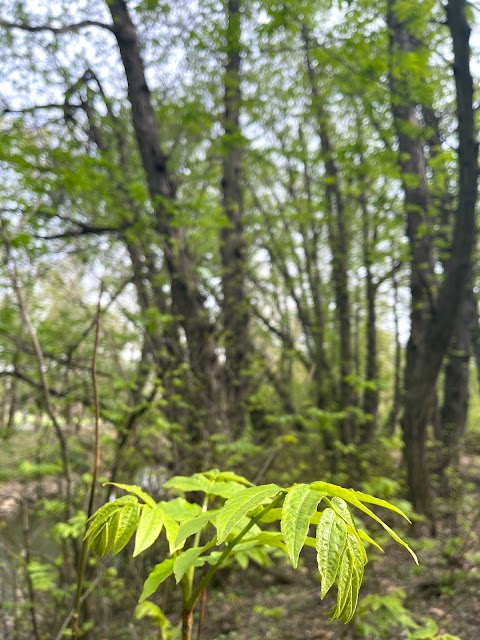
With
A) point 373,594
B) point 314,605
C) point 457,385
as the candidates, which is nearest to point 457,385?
point 457,385

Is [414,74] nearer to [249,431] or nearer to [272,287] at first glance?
[249,431]

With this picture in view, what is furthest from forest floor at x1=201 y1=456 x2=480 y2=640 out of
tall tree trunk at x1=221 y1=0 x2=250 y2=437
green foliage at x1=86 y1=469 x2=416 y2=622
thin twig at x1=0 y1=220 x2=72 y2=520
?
green foliage at x1=86 y1=469 x2=416 y2=622

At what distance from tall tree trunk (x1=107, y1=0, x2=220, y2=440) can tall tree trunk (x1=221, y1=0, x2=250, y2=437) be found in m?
0.43

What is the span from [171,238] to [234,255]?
6.74 ft

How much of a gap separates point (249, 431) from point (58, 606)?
2.85m

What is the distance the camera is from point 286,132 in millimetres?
9609

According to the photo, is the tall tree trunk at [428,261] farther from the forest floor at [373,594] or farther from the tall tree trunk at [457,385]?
the tall tree trunk at [457,385]

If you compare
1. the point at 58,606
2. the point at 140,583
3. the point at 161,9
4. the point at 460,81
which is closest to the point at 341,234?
the point at 460,81

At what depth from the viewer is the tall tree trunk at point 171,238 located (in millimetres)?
4887

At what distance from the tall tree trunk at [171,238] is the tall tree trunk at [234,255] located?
1.41 feet

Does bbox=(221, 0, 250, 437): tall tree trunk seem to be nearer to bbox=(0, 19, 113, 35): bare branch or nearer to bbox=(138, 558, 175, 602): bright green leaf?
bbox=(0, 19, 113, 35): bare branch

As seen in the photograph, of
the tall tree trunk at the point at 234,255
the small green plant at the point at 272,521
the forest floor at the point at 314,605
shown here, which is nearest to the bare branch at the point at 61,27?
the tall tree trunk at the point at 234,255

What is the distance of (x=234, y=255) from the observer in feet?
22.2

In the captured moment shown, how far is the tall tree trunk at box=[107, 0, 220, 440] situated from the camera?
489 cm
